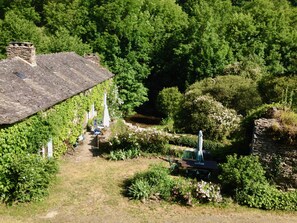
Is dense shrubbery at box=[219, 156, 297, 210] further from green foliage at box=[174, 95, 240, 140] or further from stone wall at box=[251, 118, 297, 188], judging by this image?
green foliage at box=[174, 95, 240, 140]

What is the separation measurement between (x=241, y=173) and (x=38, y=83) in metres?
12.8

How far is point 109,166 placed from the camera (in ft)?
63.1

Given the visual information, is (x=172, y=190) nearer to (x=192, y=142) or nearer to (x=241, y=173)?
A: (x=241, y=173)

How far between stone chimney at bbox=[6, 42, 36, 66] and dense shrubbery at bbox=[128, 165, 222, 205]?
11.8 metres

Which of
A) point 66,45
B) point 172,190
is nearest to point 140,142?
point 172,190

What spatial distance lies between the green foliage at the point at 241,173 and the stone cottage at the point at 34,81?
958 cm

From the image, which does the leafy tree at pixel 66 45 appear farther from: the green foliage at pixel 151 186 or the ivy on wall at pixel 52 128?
the green foliage at pixel 151 186

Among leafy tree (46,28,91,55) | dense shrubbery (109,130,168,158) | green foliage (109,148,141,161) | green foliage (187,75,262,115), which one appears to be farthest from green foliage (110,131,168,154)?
leafy tree (46,28,91,55)

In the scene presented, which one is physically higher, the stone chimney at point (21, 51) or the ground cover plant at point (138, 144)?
the stone chimney at point (21, 51)

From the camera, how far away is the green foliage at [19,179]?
14.3 meters

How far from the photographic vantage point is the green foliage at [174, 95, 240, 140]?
977 inches

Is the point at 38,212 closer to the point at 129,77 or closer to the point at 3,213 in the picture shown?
the point at 3,213

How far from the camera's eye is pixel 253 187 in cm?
1472

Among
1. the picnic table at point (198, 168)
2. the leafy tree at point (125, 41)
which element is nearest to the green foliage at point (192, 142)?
the picnic table at point (198, 168)
